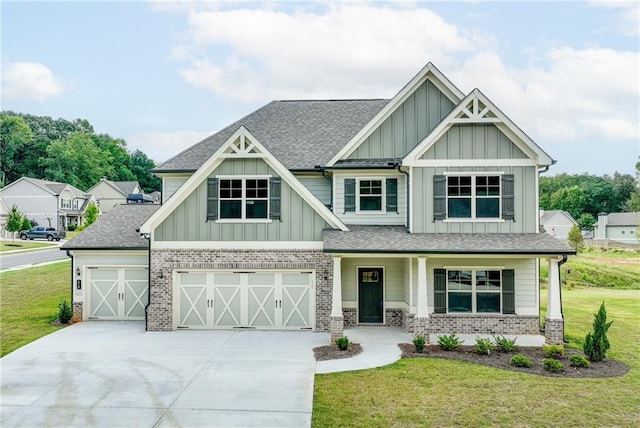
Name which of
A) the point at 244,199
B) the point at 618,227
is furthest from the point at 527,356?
the point at 618,227

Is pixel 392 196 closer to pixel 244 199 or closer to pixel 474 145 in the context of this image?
pixel 474 145

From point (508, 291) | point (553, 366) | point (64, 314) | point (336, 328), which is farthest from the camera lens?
point (64, 314)

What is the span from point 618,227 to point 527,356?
7727cm

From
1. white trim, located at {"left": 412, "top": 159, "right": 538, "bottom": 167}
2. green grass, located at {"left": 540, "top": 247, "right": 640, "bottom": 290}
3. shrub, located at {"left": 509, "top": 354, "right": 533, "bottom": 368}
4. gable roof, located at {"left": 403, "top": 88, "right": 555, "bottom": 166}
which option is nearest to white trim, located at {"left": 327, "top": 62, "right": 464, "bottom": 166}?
gable roof, located at {"left": 403, "top": 88, "right": 555, "bottom": 166}

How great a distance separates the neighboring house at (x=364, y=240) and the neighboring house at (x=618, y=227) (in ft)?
240

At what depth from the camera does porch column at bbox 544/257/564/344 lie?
1267 cm

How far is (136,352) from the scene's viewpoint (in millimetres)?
11883

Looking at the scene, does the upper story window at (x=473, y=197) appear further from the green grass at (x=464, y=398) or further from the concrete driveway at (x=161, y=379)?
the concrete driveway at (x=161, y=379)

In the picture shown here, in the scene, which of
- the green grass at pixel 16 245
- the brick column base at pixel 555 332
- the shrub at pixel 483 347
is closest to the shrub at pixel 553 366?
the shrub at pixel 483 347

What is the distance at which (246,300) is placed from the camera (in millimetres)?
14578

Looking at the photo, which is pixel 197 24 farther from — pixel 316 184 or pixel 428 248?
pixel 428 248

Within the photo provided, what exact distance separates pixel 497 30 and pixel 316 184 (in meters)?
10.5

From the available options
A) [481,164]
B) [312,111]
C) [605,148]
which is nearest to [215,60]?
[312,111]

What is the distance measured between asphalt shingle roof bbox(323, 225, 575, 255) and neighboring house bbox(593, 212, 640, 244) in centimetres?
7342
